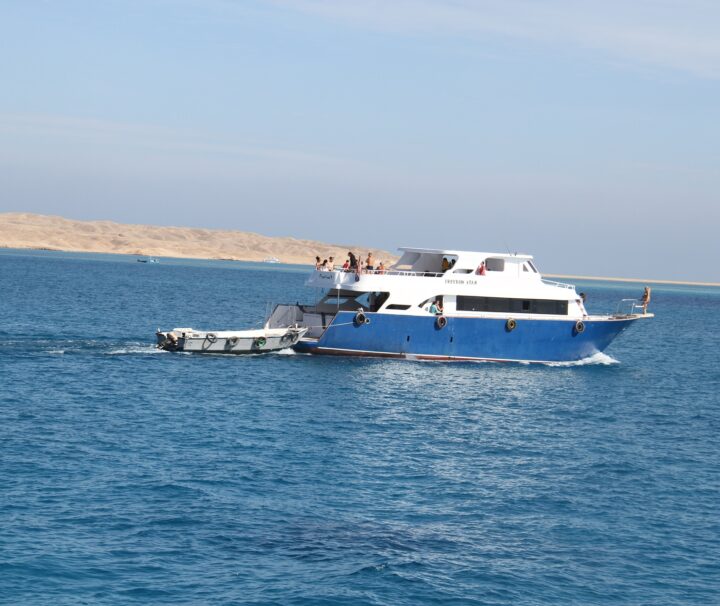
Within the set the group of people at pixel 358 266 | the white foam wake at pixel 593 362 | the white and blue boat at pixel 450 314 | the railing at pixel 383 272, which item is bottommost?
the white foam wake at pixel 593 362

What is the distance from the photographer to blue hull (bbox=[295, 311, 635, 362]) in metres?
50.8

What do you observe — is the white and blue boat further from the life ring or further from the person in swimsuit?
the life ring

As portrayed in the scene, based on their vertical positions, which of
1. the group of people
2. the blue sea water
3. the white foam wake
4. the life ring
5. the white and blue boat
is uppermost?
the group of people

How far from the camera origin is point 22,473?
27.7 m

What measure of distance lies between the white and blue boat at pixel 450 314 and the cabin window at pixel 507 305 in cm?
5

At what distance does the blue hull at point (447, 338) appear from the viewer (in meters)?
50.8

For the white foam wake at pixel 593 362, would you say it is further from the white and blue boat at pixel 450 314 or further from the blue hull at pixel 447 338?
the blue hull at pixel 447 338

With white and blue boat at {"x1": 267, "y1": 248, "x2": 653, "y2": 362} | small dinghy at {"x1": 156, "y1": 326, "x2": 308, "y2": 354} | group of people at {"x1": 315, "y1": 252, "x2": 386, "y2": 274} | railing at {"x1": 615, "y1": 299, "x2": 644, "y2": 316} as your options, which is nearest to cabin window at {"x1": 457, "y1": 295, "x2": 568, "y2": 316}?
white and blue boat at {"x1": 267, "y1": 248, "x2": 653, "y2": 362}

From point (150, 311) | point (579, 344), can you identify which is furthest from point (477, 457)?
point (150, 311)

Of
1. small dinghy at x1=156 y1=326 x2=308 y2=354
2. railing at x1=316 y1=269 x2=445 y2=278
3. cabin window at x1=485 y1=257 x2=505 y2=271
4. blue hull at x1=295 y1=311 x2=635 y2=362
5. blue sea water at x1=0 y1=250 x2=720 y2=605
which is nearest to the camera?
blue sea water at x1=0 y1=250 x2=720 y2=605

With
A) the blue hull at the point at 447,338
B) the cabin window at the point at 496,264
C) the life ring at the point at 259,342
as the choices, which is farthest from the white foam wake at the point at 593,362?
the life ring at the point at 259,342

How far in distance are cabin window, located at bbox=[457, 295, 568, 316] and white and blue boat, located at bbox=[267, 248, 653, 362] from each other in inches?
2.0

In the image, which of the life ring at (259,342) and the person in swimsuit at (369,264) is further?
the person in swimsuit at (369,264)

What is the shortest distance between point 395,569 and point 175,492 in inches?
296
